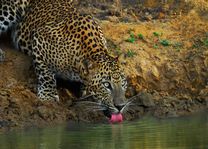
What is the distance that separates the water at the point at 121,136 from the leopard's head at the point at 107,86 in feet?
1.39

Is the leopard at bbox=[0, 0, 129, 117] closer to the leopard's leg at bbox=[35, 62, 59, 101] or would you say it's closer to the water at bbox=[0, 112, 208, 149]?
the leopard's leg at bbox=[35, 62, 59, 101]

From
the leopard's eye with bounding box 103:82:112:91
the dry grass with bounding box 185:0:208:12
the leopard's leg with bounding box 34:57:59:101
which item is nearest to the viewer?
the leopard's eye with bounding box 103:82:112:91

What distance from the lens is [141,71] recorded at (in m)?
19.8

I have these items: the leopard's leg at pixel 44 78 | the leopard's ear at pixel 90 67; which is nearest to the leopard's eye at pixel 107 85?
the leopard's ear at pixel 90 67

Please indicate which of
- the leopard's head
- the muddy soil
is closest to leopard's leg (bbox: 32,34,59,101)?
the muddy soil

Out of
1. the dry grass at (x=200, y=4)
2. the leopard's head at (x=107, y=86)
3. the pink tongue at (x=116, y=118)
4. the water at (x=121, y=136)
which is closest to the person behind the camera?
the water at (x=121, y=136)

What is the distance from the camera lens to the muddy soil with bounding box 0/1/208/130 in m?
18.2

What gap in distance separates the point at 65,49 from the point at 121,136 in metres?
3.33

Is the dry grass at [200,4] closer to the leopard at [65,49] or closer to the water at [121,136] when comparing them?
the leopard at [65,49]

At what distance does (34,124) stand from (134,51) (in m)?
3.41

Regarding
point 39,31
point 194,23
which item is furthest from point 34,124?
point 194,23

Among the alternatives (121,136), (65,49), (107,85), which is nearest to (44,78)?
(65,49)

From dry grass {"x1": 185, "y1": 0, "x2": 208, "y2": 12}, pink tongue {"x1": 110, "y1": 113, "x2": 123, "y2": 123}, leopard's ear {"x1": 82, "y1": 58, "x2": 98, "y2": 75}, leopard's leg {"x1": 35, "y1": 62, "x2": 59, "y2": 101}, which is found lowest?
pink tongue {"x1": 110, "y1": 113, "x2": 123, "y2": 123}

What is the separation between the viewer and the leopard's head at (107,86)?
58.8 feet
